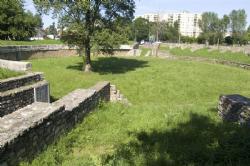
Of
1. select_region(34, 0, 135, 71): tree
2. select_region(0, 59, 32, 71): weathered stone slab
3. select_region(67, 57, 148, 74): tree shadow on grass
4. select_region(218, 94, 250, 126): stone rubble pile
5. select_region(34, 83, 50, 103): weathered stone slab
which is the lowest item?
select_region(67, 57, 148, 74): tree shadow on grass

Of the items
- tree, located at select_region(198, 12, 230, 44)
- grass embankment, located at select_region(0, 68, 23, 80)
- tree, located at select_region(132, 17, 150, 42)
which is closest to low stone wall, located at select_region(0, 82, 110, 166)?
grass embankment, located at select_region(0, 68, 23, 80)

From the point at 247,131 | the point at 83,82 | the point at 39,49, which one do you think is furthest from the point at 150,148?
the point at 39,49

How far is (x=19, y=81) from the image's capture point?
45.2 ft

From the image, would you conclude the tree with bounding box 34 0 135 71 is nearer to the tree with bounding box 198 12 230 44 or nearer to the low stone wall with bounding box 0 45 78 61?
the low stone wall with bounding box 0 45 78 61

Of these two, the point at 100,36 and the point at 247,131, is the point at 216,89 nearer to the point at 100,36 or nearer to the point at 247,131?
the point at 100,36

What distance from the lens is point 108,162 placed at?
249 inches

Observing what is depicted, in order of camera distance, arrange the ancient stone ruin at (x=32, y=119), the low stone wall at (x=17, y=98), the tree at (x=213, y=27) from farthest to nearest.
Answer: the tree at (x=213, y=27) < the low stone wall at (x=17, y=98) < the ancient stone ruin at (x=32, y=119)

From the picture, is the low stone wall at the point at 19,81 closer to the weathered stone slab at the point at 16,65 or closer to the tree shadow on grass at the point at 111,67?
the weathered stone slab at the point at 16,65

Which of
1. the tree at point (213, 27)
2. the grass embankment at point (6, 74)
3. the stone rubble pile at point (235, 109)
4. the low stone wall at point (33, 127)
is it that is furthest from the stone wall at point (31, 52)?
the tree at point (213, 27)

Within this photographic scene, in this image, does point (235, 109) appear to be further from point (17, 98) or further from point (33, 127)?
point (17, 98)

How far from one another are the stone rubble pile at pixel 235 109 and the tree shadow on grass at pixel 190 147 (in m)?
0.43

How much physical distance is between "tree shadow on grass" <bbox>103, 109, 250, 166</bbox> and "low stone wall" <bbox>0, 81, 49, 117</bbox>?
564cm

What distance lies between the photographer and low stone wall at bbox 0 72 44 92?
12602 mm

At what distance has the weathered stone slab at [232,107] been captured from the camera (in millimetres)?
9836
